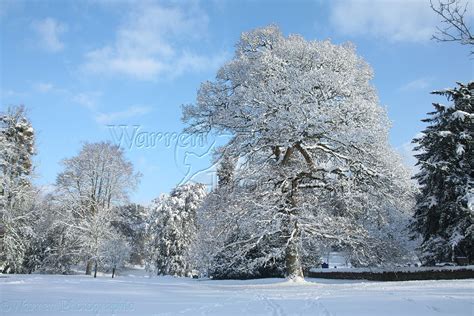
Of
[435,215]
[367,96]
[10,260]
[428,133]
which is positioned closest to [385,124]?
[367,96]

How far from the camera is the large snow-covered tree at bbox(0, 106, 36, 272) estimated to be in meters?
23.1

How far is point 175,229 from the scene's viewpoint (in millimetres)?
41812

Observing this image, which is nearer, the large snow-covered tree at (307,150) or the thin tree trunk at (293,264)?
the large snow-covered tree at (307,150)

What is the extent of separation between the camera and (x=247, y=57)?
17.8m

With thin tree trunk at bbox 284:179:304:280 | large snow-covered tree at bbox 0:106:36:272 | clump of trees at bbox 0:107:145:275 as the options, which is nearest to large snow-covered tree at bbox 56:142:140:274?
clump of trees at bbox 0:107:145:275

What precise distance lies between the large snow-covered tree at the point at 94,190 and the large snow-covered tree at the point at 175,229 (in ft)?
38.4

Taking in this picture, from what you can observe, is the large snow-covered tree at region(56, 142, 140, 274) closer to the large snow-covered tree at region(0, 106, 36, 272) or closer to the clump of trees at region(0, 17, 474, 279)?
the large snow-covered tree at region(0, 106, 36, 272)

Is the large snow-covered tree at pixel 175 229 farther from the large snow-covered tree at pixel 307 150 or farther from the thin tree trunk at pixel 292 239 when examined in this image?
the thin tree trunk at pixel 292 239

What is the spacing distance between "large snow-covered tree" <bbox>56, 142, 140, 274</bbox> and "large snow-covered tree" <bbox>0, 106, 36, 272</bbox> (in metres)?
2.80

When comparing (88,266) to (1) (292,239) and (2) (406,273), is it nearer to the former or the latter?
(1) (292,239)

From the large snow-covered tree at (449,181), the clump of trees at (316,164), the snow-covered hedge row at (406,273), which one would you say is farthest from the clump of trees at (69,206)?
the large snow-covered tree at (449,181)

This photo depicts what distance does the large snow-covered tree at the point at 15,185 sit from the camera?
23125 millimetres

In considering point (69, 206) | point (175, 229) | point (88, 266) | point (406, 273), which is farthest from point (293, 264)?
point (175, 229)

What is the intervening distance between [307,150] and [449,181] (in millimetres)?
6685
